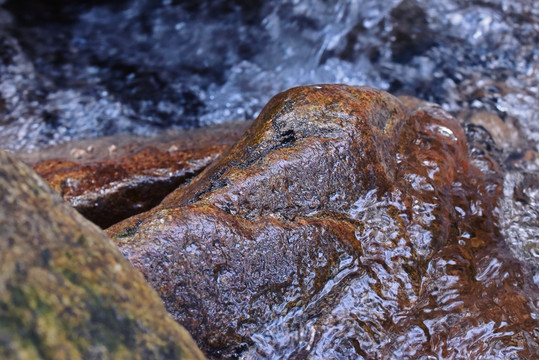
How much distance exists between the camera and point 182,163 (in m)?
3.51

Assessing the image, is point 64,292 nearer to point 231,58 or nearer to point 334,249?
point 334,249

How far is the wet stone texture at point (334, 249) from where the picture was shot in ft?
6.64

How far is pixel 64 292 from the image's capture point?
1.15m

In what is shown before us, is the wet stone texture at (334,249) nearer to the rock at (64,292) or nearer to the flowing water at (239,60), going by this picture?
the rock at (64,292)

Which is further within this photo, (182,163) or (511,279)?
(182,163)

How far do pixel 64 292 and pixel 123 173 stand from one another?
239 cm

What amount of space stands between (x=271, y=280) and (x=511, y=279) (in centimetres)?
127

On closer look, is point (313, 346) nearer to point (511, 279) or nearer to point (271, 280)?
point (271, 280)

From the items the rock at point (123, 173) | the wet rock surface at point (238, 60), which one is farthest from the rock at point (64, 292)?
the wet rock surface at point (238, 60)

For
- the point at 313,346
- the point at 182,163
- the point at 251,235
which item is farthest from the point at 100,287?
the point at 182,163

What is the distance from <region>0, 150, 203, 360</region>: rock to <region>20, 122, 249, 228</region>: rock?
5.79 ft

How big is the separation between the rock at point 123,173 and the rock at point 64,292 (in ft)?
5.79

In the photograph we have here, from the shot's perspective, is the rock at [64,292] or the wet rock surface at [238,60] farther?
the wet rock surface at [238,60]

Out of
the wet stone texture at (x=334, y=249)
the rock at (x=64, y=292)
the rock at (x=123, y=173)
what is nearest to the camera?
the rock at (x=64, y=292)
